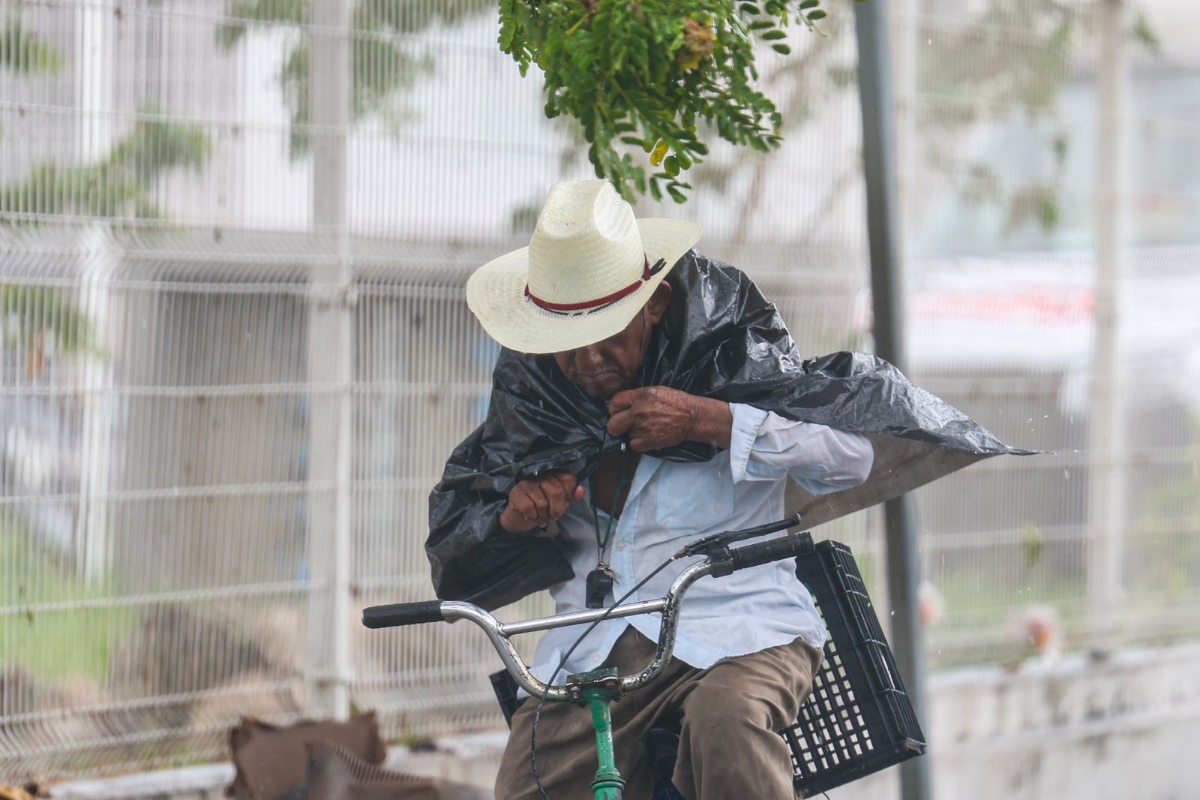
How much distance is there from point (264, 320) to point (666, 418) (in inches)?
94.7

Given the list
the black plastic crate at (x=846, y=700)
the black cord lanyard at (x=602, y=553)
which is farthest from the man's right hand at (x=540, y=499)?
the black plastic crate at (x=846, y=700)

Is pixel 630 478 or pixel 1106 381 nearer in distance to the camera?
pixel 630 478

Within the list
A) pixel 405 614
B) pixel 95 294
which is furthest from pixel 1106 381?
pixel 405 614

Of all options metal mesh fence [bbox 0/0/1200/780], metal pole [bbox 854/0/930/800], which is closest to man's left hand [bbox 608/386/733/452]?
metal pole [bbox 854/0/930/800]

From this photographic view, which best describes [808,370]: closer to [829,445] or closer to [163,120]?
[829,445]

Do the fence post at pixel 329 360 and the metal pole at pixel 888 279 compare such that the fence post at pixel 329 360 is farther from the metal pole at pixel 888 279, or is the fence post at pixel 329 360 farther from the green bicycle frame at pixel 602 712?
the green bicycle frame at pixel 602 712

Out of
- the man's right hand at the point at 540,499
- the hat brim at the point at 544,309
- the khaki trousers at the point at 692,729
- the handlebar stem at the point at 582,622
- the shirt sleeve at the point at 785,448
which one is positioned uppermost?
the hat brim at the point at 544,309

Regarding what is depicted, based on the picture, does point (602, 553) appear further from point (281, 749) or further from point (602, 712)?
point (281, 749)

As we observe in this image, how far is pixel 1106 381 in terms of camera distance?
6934 millimetres

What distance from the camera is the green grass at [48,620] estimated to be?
4.69 meters

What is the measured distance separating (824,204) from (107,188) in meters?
2.92

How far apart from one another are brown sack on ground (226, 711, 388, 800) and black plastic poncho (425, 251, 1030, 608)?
1629mm

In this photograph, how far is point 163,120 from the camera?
491cm

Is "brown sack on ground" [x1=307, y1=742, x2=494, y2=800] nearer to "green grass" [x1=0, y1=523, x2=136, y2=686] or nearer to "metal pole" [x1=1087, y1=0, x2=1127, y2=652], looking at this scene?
"green grass" [x1=0, y1=523, x2=136, y2=686]
